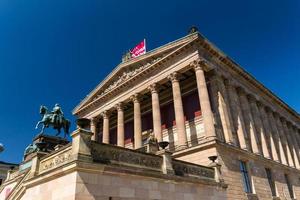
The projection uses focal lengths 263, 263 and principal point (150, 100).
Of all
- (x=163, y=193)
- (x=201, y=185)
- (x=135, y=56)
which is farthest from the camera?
(x=135, y=56)

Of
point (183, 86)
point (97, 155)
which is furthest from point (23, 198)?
point (183, 86)

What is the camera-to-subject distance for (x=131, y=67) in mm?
37344

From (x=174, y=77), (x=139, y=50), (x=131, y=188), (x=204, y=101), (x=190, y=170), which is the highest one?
(x=139, y=50)

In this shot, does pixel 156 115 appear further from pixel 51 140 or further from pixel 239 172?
pixel 51 140

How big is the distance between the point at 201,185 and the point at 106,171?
749 centimetres

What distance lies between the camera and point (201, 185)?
54.7 feet

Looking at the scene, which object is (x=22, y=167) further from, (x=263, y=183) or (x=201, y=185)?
(x=263, y=183)

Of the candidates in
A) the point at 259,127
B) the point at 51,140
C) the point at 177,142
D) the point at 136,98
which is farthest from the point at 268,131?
the point at 51,140

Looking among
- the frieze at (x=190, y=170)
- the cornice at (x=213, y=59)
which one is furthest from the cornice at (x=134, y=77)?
the frieze at (x=190, y=170)

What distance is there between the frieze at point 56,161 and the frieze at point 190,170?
648 cm

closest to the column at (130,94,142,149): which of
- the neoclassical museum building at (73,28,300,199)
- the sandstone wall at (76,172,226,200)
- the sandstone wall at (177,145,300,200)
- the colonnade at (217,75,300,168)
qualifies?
the neoclassical museum building at (73,28,300,199)

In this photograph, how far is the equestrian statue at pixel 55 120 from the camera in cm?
2467

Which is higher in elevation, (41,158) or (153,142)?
(153,142)

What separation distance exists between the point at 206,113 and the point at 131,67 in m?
15.4
